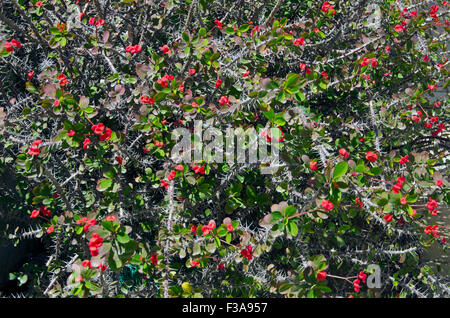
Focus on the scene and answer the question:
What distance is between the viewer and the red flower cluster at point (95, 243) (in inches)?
35.3

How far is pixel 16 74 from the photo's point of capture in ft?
5.56

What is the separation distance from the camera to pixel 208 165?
4.25ft

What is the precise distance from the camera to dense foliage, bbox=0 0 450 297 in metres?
1.17

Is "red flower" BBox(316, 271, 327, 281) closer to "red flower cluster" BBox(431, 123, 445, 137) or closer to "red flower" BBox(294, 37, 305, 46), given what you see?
"red flower" BBox(294, 37, 305, 46)

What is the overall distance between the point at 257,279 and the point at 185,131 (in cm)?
68

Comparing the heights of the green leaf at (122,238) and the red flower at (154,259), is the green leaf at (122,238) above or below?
above

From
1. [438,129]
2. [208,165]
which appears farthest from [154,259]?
[438,129]

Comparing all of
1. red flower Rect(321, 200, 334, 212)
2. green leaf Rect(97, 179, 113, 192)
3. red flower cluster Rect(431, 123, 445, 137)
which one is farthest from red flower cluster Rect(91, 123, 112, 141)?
red flower cluster Rect(431, 123, 445, 137)

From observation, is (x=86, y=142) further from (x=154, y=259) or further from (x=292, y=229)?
(x=292, y=229)

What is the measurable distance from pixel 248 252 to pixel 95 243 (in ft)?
1.79

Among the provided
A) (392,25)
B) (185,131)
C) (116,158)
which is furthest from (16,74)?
(392,25)

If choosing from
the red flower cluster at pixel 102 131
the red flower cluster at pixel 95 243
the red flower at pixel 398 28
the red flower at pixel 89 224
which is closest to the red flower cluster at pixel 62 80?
the red flower cluster at pixel 102 131

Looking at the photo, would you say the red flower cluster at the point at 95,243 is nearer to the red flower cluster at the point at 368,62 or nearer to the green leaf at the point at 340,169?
the green leaf at the point at 340,169

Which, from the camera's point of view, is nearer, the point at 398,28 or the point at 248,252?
the point at 248,252
